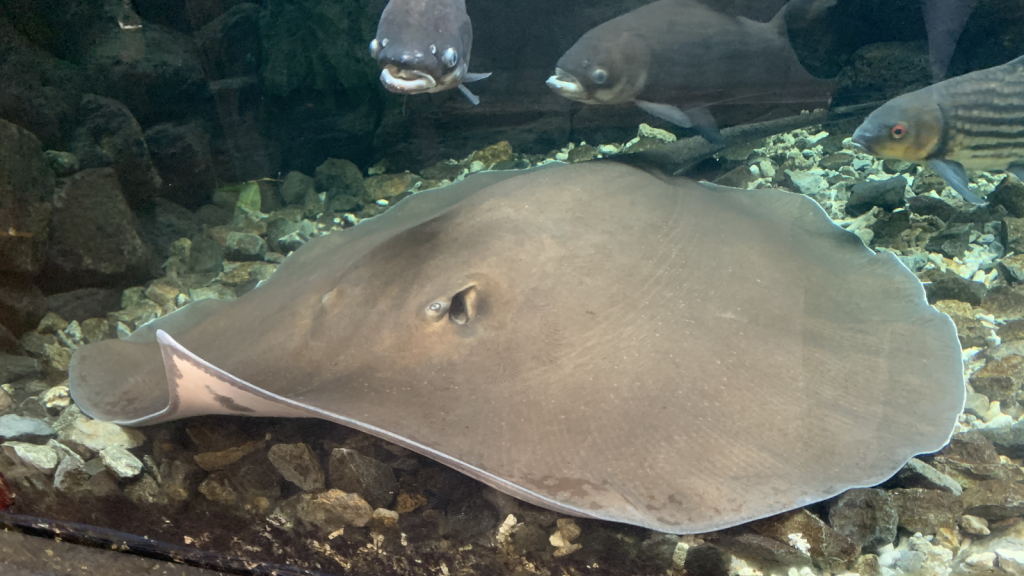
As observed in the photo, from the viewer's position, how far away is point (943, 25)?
312 centimetres

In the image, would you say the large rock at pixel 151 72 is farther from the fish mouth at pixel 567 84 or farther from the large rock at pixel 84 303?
→ the fish mouth at pixel 567 84

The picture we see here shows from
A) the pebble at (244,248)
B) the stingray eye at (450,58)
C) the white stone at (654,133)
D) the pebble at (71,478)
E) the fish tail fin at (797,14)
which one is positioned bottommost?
the pebble at (244,248)

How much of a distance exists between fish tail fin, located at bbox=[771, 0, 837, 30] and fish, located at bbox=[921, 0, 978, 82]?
1.95 feet

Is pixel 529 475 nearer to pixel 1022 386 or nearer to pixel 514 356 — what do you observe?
pixel 514 356

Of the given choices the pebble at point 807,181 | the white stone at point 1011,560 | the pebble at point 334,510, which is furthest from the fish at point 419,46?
the pebble at point 807,181

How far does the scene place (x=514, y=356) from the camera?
1.85m

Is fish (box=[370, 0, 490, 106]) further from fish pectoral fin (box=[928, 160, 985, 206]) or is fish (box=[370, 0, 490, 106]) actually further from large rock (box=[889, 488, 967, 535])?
fish pectoral fin (box=[928, 160, 985, 206])

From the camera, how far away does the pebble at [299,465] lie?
6.61 feet

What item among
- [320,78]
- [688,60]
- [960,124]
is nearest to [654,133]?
[688,60]

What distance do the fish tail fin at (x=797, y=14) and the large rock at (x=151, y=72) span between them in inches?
171

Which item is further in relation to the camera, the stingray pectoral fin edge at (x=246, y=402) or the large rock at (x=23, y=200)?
the large rock at (x=23, y=200)

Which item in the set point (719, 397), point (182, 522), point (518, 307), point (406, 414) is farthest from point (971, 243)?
point (182, 522)

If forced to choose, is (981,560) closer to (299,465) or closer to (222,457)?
(299,465)

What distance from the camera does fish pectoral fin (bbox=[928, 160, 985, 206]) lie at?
3145 millimetres
